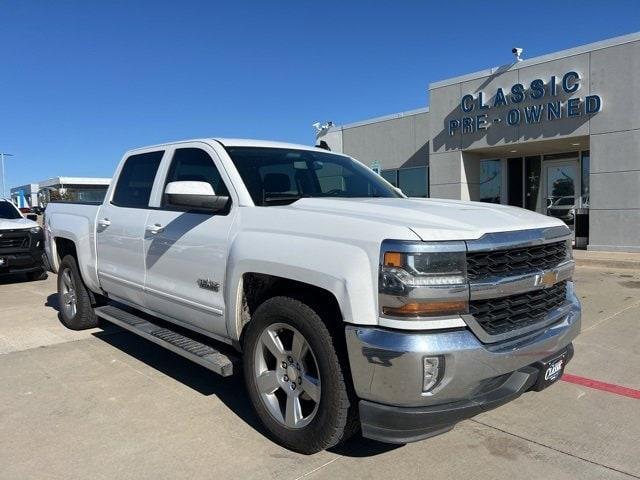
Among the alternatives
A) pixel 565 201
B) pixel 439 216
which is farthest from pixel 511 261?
pixel 565 201

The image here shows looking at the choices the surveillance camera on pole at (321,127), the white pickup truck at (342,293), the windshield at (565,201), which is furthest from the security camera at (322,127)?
the white pickup truck at (342,293)

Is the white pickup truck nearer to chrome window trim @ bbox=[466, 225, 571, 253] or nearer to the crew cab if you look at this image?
chrome window trim @ bbox=[466, 225, 571, 253]

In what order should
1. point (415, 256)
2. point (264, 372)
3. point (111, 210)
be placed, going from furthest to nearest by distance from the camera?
point (111, 210) < point (264, 372) < point (415, 256)

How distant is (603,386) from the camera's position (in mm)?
4426

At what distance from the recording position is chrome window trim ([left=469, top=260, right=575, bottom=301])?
2.78 m

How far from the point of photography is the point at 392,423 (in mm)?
2729

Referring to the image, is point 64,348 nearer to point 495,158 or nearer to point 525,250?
point 525,250

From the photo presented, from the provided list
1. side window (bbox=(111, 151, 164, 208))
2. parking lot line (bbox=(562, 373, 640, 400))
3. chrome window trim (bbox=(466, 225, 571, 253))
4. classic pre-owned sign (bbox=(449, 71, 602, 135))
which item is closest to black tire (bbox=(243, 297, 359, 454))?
chrome window trim (bbox=(466, 225, 571, 253))

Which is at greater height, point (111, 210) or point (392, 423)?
point (111, 210)

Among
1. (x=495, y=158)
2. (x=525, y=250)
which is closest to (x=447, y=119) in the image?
(x=495, y=158)

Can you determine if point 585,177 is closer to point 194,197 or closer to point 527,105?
point 527,105

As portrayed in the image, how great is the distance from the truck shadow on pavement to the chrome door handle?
4.23 feet

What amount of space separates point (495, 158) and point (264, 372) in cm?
1504

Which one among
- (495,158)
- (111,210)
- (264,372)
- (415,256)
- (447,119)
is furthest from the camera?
(495,158)
